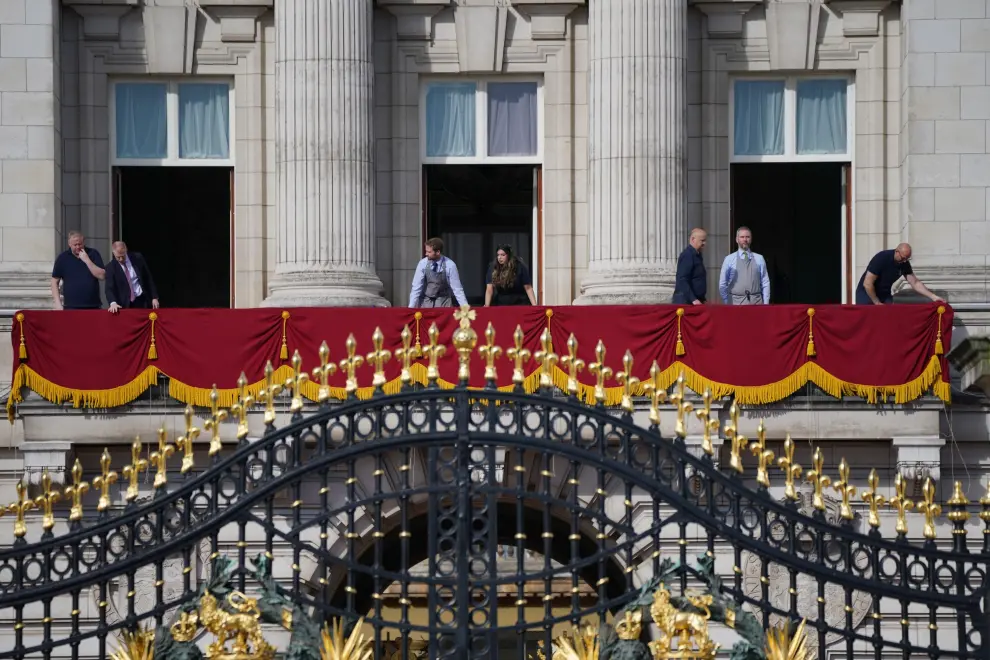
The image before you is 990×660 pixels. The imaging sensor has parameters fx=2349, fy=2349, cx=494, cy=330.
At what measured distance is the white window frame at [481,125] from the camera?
3275cm

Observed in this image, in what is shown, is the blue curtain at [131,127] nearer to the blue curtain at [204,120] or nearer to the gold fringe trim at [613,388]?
the blue curtain at [204,120]

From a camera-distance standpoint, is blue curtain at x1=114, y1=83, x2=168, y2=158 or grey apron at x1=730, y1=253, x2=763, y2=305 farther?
blue curtain at x1=114, y1=83, x2=168, y2=158

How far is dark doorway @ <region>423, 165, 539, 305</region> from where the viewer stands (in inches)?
1297

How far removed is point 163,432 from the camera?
66.5 feet

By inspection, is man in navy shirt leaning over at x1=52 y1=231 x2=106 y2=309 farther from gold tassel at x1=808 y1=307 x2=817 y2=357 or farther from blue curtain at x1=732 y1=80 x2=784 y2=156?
blue curtain at x1=732 y1=80 x2=784 y2=156

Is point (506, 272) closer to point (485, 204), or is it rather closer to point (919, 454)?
point (485, 204)

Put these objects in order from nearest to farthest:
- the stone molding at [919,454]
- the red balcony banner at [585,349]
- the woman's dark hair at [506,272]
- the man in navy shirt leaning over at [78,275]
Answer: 1. the red balcony banner at [585,349]
2. the stone molding at [919,454]
3. the man in navy shirt leaning over at [78,275]
4. the woman's dark hair at [506,272]

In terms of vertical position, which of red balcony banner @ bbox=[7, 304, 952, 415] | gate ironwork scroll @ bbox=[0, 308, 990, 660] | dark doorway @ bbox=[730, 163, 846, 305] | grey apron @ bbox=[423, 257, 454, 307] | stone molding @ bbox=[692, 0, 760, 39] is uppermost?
stone molding @ bbox=[692, 0, 760, 39]

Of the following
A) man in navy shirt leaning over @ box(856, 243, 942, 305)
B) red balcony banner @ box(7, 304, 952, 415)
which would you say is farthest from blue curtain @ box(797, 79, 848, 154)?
red balcony banner @ box(7, 304, 952, 415)

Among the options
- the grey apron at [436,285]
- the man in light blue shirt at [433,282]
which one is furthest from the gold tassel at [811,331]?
the grey apron at [436,285]

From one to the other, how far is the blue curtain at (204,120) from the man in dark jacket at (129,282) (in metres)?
3.12

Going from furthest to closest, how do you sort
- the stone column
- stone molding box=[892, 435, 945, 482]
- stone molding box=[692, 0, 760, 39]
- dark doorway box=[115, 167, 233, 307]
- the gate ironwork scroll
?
dark doorway box=[115, 167, 233, 307]
stone molding box=[692, 0, 760, 39]
the stone column
stone molding box=[892, 435, 945, 482]
the gate ironwork scroll

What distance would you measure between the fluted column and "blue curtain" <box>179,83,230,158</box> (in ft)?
17.3

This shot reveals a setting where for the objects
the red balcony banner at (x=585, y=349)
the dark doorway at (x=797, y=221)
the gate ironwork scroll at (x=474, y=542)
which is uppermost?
the dark doorway at (x=797, y=221)
